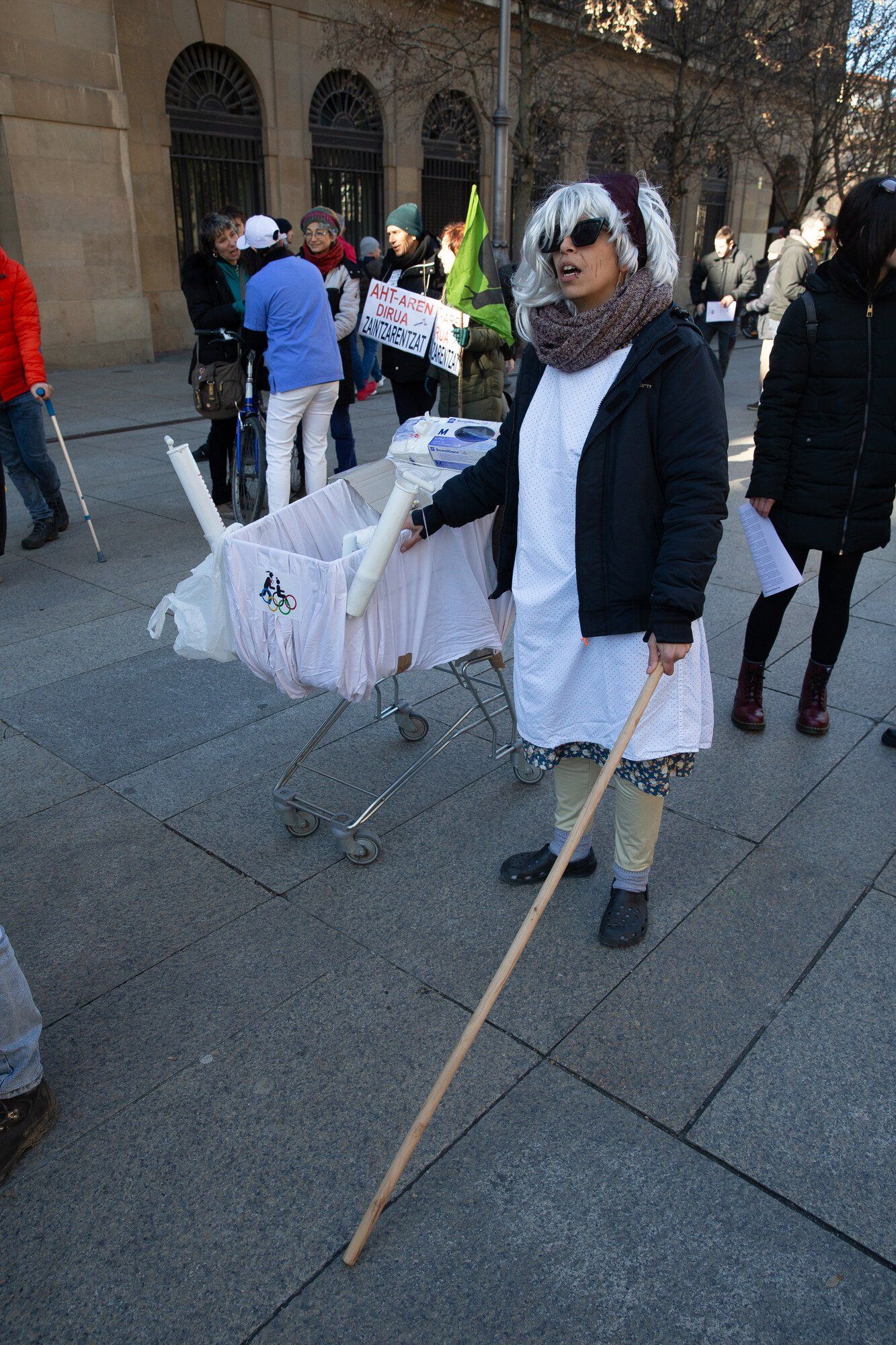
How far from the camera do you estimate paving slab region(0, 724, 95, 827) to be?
12.0 ft

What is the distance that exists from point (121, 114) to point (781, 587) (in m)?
13.8

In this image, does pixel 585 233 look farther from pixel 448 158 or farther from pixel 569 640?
pixel 448 158

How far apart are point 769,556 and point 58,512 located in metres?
4.94

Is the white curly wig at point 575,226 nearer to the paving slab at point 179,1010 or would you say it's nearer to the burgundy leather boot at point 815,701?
the paving slab at point 179,1010

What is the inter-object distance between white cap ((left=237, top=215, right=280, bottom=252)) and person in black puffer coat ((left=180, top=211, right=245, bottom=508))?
888 mm

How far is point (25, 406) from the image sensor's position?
6.16 metres

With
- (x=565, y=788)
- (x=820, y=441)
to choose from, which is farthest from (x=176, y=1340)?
(x=820, y=441)

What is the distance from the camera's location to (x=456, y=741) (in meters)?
4.12

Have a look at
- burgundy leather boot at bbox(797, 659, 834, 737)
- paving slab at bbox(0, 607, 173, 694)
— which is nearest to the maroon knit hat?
burgundy leather boot at bbox(797, 659, 834, 737)

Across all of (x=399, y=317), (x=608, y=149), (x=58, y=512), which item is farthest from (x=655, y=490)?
(x=608, y=149)

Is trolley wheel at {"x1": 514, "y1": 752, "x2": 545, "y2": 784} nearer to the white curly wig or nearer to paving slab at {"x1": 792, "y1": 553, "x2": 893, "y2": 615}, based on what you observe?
the white curly wig

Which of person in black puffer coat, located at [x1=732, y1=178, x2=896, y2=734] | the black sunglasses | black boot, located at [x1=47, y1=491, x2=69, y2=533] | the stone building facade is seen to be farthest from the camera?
the stone building facade

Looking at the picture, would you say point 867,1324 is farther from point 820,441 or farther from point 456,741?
point 820,441

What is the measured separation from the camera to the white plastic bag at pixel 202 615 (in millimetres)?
2992
